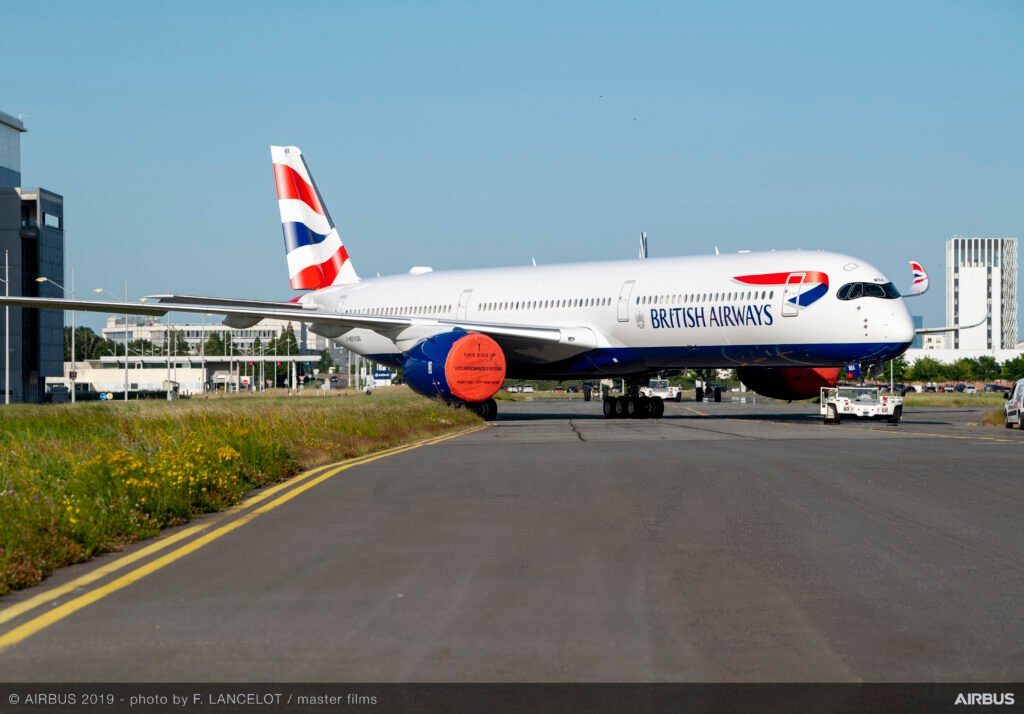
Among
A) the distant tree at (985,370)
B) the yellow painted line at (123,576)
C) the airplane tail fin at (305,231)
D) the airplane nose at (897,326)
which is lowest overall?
the distant tree at (985,370)

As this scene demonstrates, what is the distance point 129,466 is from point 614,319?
2551 cm

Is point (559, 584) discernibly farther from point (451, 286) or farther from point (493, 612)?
point (451, 286)

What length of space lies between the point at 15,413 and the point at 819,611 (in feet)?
73.4

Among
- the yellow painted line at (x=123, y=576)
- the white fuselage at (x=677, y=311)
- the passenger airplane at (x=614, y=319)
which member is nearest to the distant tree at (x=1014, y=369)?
the passenger airplane at (x=614, y=319)

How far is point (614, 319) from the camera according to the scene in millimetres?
37031

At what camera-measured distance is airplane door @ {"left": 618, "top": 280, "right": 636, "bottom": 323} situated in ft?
120

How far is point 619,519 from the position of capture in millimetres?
11484

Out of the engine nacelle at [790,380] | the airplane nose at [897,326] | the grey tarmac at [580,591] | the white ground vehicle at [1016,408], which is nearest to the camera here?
the grey tarmac at [580,591]

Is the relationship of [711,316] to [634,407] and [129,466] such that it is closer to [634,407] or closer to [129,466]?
[634,407]

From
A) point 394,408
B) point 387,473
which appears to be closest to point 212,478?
point 387,473

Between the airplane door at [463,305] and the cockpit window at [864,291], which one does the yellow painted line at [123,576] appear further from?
the airplane door at [463,305]

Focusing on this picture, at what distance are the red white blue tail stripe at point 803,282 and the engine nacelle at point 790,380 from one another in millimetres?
4989

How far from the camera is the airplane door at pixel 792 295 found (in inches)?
1299

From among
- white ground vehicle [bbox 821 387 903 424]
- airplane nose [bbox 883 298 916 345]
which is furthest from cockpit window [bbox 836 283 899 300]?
white ground vehicle [bbox 821 387 903 424]
